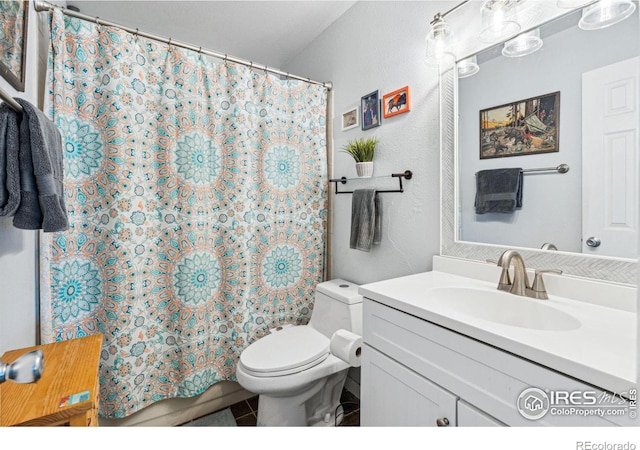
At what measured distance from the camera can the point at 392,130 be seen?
1.53 metres

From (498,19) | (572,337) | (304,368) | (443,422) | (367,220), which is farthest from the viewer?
(367,220)

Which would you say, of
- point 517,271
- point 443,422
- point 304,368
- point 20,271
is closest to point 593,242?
point 517,271

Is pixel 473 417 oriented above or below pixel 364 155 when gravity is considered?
below

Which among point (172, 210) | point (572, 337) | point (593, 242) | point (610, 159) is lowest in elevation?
point (572, 337)

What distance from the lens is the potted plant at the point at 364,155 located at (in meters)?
1.61

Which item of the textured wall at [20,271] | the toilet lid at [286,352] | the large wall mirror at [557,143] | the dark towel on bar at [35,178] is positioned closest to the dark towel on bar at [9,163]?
the dark towel on bar at [35,178]

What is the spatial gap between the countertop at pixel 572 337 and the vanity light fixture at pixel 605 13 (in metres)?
0.83

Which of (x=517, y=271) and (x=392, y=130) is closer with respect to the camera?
(x=517, y=271)

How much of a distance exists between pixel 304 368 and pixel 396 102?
136 centimetres

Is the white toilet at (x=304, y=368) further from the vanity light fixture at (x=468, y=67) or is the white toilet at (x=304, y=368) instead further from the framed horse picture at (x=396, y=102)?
the vanity light fixture at (x=468, y=67)

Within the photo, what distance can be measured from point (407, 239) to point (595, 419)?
976 mm

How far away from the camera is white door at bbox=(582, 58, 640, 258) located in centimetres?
79

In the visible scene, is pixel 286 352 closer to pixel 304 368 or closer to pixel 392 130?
pixel 304 368

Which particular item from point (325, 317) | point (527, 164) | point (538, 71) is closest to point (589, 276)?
point (527, 164)
